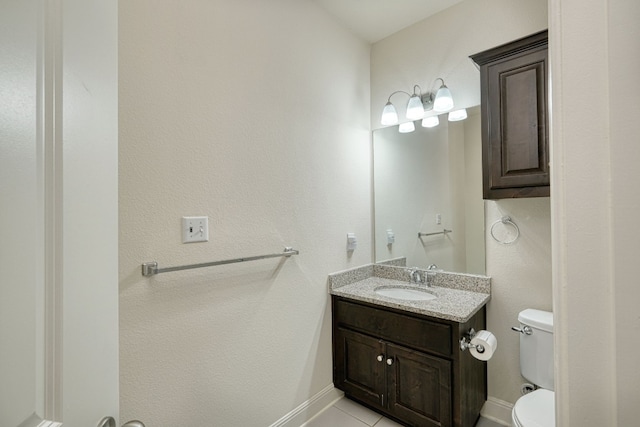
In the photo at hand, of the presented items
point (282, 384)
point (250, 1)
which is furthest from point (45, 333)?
point (250, 1)

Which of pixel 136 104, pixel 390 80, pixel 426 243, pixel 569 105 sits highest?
pixel 390 80

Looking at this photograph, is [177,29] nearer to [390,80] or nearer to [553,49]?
[553,49]

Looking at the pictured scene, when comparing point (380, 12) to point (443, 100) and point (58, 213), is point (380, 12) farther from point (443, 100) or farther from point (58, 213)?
point (58, 213)

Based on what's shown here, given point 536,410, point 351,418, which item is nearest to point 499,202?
point 536,410

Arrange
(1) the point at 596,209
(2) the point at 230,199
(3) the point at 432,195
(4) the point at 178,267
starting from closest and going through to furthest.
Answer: (1) the point at 596,209 → (4) the point at 178,267 → (2) the point at 230,199 → (3) the point at 432,195

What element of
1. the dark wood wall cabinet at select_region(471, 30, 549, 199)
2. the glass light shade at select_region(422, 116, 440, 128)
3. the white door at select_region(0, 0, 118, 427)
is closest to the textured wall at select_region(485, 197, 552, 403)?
the dark wood wall cabinet at select_region(471, 30, 549, 199)

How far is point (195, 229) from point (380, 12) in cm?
193

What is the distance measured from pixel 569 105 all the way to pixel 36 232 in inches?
36.6

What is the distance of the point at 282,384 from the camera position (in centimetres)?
168

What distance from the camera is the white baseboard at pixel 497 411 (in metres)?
1.76

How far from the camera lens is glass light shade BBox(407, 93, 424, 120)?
2.05 meters

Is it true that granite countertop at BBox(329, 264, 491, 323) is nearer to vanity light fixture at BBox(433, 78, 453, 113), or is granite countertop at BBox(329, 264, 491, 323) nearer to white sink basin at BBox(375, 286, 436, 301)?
white sink basin at BBox(375, 286, 436, 301)

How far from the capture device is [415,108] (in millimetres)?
2061

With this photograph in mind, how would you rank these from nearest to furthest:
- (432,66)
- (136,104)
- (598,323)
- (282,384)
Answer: (598,323) < (136,104) < (282,384) < (432,66)
